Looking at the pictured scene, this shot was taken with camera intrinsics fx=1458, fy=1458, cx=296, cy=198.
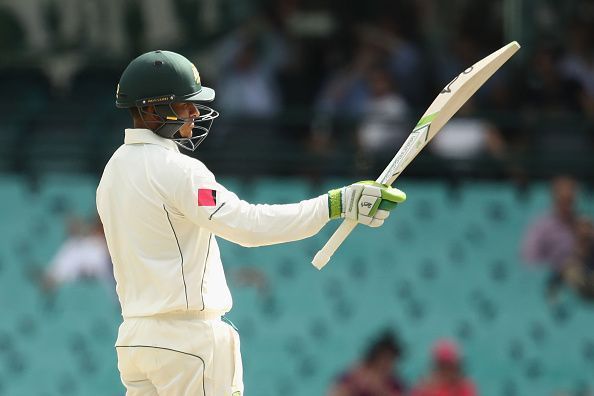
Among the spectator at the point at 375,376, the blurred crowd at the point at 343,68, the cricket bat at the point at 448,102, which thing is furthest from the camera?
the blurred crowd at the point at 343,68

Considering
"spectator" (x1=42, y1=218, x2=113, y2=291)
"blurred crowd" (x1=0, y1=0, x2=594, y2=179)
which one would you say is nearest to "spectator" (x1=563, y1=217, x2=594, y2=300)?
"blurred crowd" (x1=0, y1=0, x2=594, y2=179)

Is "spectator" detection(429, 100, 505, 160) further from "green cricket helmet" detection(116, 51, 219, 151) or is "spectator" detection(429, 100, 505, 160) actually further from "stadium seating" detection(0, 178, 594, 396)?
"green cricket helmet" detection(116, 51, 219, 151)

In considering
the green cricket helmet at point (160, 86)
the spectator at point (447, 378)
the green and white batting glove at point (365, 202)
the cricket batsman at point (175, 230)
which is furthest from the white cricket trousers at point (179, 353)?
the spectator at point (447, 378)

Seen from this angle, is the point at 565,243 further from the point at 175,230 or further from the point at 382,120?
the point at 175,230

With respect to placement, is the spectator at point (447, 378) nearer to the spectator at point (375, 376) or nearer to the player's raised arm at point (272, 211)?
the spectator at point (375, 376)

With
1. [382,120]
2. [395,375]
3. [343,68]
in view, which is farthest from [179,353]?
[343,68]

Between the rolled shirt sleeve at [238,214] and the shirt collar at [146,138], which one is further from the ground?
the shirt collar at [146,138]

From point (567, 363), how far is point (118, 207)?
4.90 metres

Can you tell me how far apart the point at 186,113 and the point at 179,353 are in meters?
0.84

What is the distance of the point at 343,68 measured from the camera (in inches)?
390

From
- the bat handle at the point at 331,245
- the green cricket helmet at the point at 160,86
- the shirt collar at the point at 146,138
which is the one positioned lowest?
the bat handle at the point at 331,245

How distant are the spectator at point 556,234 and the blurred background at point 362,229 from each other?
1 cm

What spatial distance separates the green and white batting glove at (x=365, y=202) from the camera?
15.9 ft

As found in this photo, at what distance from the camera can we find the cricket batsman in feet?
15.9
